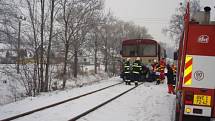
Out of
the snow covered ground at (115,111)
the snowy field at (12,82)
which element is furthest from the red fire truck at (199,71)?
the snowy field at (12,82)

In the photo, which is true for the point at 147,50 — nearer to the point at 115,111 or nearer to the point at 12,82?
the point at 12,82

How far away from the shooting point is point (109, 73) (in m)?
45.4

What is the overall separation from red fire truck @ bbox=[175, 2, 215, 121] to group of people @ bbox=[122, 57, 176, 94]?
→ 10073 millimetres

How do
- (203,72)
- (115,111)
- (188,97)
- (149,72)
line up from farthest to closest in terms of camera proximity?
(149,72) → (115,111) → (188,97) → (203,72)

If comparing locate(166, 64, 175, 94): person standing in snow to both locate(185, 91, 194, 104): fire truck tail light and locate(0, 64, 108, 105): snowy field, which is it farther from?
locate(185, 91, 194, 104): fire truck tail light

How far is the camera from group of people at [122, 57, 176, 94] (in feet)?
61.0

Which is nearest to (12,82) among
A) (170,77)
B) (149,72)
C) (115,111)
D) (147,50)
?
(115,111)

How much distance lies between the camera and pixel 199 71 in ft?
25.2

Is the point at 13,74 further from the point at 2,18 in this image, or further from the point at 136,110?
the point at 136,110

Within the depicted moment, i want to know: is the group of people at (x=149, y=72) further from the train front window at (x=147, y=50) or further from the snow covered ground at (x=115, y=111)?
the snow covered ground at (x=115, y=111)

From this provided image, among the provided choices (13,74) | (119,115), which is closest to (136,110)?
(119,115)

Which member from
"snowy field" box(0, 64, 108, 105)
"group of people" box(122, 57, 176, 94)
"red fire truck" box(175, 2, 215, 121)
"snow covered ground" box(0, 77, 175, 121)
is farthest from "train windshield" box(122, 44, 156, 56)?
"red fire truck" box(175, 2, 215, 121)

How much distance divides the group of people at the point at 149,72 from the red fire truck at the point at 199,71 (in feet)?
33.0

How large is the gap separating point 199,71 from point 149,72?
2133 centimetres
